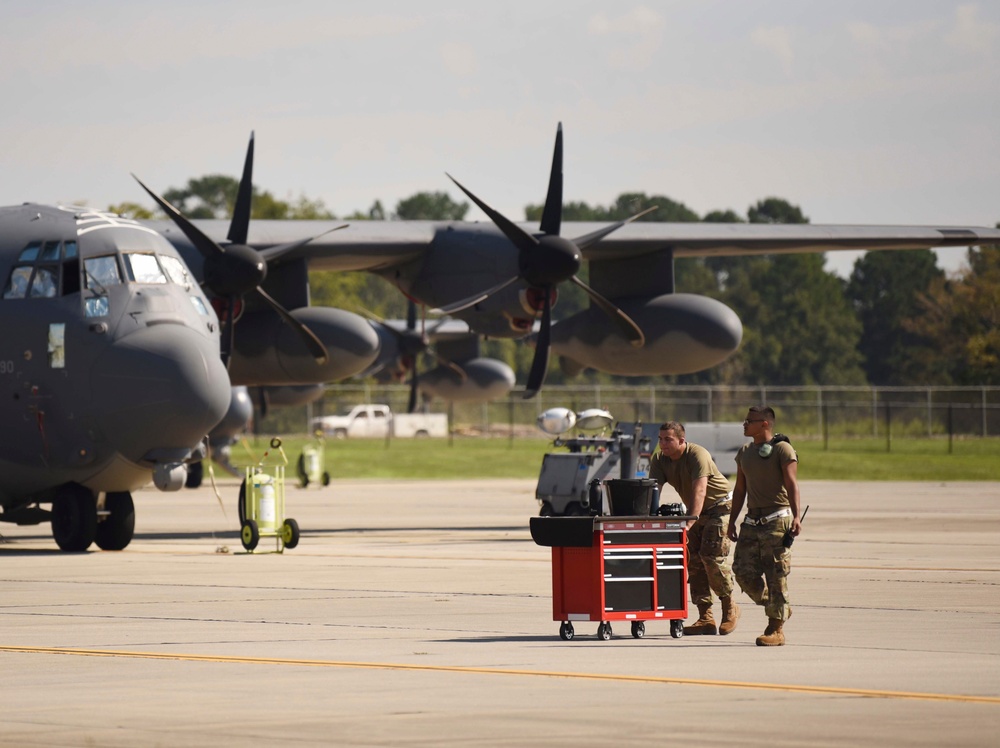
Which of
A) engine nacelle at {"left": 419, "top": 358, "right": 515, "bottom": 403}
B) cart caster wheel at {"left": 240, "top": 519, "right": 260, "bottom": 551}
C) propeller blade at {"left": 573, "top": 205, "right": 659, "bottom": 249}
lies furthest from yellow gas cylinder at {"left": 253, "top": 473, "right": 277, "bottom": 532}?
engine nacelle at {"left": 419, "top": 358, "right": 515, "bottom": 403}

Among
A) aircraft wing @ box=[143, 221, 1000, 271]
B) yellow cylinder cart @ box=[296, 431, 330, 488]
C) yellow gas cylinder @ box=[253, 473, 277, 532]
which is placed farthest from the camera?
yellow cylinder cart @ box=[296, 431, 330, 488]

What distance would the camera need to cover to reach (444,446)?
228 feet

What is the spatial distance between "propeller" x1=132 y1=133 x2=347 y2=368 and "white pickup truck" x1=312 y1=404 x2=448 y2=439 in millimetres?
60077

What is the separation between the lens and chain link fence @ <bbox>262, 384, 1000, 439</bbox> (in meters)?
71.5

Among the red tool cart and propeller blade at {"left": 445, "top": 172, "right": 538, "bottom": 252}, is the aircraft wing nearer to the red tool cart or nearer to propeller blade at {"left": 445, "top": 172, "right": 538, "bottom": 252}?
propeller blade at {"left": 445, "top": 172, "right": 538, "bottom": 252}

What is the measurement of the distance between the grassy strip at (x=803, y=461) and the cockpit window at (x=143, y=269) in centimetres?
3048

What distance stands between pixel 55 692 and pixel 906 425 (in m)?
71.3

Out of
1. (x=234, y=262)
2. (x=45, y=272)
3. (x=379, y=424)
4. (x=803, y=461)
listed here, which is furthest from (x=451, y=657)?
(x=379, y=424)

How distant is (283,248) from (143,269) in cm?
560

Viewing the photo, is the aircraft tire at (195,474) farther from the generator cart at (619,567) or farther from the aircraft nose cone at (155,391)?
the generator cart at (619,567)

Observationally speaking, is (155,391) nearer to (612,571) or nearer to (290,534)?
(290,534)

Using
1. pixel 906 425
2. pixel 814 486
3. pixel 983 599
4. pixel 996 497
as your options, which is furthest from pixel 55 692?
pixel 906 425

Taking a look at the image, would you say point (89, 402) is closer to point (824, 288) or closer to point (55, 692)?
point (55, 692)

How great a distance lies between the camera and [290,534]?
2311 cm
